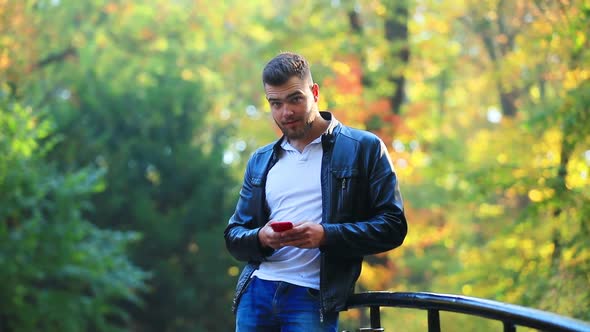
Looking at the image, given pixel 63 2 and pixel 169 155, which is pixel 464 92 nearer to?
pixel 169 155

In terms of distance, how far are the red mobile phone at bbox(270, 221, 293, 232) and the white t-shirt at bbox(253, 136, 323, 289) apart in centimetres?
25

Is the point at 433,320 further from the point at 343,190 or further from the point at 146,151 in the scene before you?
the point at 146,151

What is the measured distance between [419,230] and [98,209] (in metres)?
6.97

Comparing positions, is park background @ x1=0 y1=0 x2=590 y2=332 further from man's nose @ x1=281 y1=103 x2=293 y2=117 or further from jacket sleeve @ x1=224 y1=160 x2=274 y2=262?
man's nose @ x1=281 y1=103 x2=293 y2=117

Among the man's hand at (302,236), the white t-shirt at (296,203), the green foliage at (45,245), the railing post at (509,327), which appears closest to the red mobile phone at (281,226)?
the man's hand at (302,236)

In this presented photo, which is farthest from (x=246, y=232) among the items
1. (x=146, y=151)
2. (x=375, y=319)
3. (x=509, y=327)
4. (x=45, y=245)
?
(x=146, y=151)

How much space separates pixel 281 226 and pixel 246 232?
0.32 meters

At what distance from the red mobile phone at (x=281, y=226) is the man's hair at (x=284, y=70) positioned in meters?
0.55

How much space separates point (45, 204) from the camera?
14.4m

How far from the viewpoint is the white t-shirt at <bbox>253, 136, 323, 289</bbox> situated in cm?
344

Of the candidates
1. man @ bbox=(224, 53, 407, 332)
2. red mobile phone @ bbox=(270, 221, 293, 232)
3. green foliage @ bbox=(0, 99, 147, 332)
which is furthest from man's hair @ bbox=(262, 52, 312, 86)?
green foliage @ bbox=(0, 99, 147, 332)

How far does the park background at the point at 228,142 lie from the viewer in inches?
371

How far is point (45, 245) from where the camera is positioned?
14430 mm

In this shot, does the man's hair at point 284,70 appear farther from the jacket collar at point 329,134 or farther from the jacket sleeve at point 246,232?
the jacket sleeve at point 246,232
